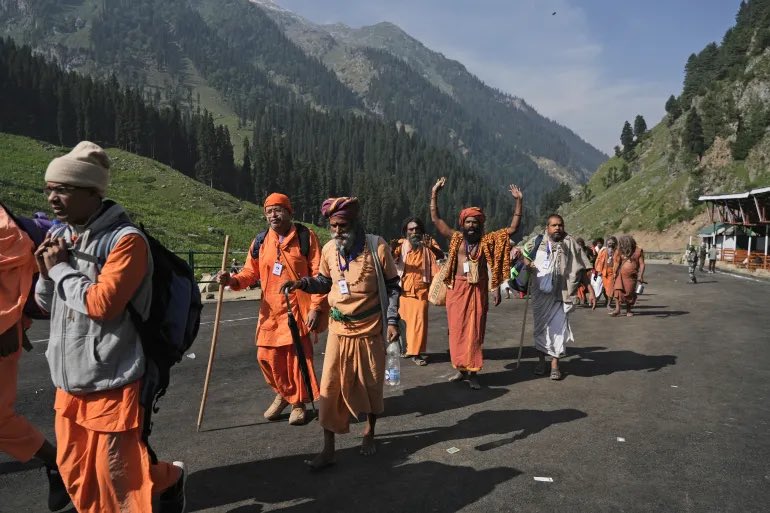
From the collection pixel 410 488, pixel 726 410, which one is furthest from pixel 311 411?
pixel 726 410

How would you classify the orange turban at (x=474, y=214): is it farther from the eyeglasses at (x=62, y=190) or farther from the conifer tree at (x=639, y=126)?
the conifer tree at (x=639, y=126)

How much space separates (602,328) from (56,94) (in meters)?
98.9

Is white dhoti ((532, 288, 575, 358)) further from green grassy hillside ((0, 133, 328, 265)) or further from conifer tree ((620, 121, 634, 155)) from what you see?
conifer tree ((620, 121, 634, 155))

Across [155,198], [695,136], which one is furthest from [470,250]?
[695,136]

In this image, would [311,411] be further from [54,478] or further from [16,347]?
[16,347]

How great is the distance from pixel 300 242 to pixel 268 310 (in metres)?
0.70

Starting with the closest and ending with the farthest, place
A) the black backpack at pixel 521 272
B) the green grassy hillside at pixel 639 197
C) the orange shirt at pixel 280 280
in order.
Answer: the orange shirt at pixel 280 280, the black backpack at pixel 521 272, the green grassy hillside at pixel 639 197

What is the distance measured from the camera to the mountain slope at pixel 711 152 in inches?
2360

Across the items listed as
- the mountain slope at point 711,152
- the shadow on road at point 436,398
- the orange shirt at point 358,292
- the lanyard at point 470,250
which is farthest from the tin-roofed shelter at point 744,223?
the orange shirt at point 358,292

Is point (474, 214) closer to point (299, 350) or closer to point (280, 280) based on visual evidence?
point (280, 280)

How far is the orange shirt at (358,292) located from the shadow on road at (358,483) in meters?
1.03

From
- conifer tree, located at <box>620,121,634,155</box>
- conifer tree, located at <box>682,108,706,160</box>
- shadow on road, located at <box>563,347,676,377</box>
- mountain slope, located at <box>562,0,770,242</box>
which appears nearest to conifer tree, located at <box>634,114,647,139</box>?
conifer tree, located at <box>620,121,634,155</box>

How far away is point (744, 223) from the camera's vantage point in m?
40.5

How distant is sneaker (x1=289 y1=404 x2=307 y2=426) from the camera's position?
200 inches
